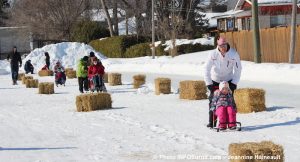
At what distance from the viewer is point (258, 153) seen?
7293 mm

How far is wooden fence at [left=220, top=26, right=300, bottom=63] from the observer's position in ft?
114

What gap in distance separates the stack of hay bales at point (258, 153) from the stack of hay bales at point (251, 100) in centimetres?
633

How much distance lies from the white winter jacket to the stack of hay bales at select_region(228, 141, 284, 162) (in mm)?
3934

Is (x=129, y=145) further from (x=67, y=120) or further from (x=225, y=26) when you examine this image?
(x=225, y=26)

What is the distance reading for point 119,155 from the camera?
9422 millimetres

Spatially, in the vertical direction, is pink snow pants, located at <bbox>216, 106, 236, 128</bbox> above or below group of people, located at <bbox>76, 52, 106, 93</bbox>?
below

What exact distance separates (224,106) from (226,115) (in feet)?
0.65

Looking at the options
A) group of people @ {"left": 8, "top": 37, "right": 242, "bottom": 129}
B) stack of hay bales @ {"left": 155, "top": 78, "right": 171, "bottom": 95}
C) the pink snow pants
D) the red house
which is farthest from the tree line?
the pink snow pants

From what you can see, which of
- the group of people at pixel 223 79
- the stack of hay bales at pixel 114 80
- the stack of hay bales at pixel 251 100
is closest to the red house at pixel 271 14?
the stack of hay bales at pixel 114 80

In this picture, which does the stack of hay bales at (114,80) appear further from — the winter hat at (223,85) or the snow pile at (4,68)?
the snow pile at (4,68)

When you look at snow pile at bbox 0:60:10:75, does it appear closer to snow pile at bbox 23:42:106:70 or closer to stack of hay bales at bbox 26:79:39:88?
snow pile at bbox 23:42:106:70

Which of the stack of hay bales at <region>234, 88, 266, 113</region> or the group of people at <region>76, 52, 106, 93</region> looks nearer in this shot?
the stack of hay bales at <region>234, 88, 266, 113</region>

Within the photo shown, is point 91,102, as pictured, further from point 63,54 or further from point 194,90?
point 63,54

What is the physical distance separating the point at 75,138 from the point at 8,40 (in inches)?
2751
